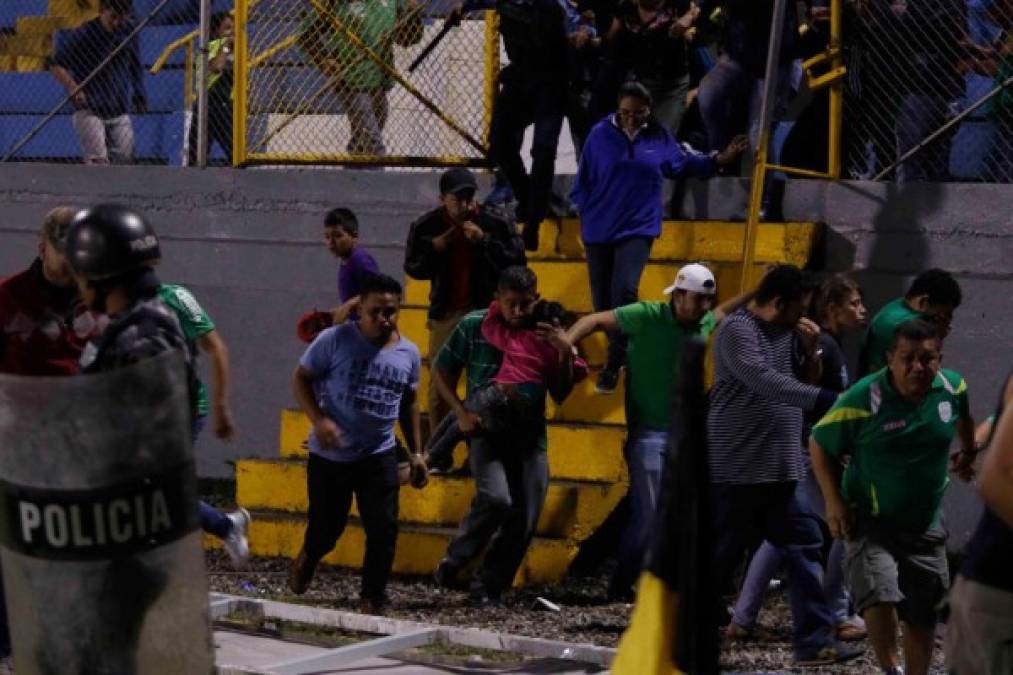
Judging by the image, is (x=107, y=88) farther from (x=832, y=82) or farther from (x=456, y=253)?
(x=832, y=82)

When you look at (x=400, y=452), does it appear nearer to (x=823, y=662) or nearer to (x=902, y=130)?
(x=823, y=662)

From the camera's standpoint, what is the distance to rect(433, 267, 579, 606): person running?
35.5 feet

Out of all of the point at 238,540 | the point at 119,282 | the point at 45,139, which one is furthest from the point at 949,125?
the point at 45,139

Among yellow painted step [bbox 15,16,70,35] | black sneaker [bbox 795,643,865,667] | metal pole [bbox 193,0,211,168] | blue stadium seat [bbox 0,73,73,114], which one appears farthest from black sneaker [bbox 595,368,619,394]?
yellow painted step [bbox 15,16,70,35]

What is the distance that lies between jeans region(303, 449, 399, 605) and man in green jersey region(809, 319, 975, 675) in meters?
2.84

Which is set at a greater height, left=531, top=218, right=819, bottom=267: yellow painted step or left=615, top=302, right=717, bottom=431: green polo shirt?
left=531, top=218, right=819, bottom=267: yellow painted step

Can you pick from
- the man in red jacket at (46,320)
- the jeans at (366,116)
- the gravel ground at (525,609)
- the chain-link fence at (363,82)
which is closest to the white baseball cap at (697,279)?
the gravel ground at (525,609)

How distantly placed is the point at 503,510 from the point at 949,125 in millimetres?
3312

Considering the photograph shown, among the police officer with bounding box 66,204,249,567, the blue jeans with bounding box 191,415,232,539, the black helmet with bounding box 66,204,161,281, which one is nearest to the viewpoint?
the police officer with bounding box 66,204,249,567

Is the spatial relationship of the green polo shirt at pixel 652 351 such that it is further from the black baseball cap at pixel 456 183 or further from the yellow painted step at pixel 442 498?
the black baseball cap at pixel 456 183

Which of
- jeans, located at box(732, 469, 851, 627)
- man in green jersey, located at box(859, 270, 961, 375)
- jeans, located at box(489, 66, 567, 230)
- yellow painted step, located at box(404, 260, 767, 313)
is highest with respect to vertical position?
jeans, located at box(489, 66, 567, 230)

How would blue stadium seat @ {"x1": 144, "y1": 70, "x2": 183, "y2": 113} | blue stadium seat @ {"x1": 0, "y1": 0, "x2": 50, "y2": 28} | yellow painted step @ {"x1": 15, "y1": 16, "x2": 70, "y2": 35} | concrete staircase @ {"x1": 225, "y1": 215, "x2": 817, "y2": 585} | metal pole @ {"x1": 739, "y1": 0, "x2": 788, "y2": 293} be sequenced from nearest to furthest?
concrete staircase @ {"x1": 225, "y1": 215, "x2": 817, "y2": 585} → metal pole @ {"x1": 739, "y1": 0, "x2": 788, "y2": 293} → blue stadium seat @ {"x1": 144, "y1": 70, "x2": 183, "y2": 113} → yellow painted step @ {"x1": 15, "y1": 16, "x2": 70, "y2": 35} → blue stadium seat @ {"x1": 0, "y1": 0, "x2": 50, "y2": 28}

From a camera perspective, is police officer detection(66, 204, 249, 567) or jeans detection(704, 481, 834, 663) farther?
jeans detection(704, 481, 834, 663)

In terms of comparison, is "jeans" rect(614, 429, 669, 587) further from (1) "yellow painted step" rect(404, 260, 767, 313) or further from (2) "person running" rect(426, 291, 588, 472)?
(1) "yellow painted step" rect(404, 260, 767, 313)
